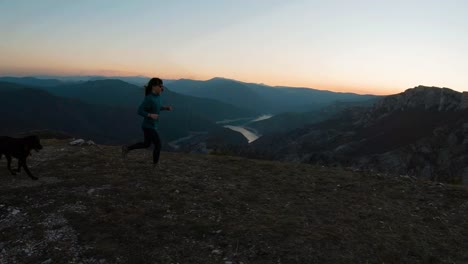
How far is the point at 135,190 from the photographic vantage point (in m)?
12.1

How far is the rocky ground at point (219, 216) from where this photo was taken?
8.37 metres

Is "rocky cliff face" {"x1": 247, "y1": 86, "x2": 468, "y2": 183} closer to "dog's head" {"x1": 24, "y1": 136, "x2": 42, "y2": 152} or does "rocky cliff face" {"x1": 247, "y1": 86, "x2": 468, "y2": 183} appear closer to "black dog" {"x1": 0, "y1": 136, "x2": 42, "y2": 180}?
"dog's head" {"x1": 24, "y1": 136, "x2": 42, "y2": 152}

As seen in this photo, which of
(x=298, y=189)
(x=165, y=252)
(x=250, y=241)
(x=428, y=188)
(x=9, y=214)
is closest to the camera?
(x=165, y=252)

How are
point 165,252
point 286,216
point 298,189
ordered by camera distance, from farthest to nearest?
point 298,189, point 286,216, point 165,252

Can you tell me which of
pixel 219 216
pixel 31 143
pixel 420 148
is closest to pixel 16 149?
pixel 31 143

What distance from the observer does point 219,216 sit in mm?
10406

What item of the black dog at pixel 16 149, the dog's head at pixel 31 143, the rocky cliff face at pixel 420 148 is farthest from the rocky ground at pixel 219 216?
the rocky cliff face at pixel 420 148

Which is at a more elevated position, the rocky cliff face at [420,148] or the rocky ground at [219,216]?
the rocky ground at [219,216]

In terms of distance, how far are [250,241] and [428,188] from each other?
8.77 meters

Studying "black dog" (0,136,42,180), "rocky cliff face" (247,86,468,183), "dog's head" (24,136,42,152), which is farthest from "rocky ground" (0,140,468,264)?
"rocky cliff face" (247,86,468,183)

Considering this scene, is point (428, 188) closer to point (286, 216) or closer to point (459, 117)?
point (286, 216)

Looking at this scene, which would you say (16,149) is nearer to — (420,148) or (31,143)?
(31,143)

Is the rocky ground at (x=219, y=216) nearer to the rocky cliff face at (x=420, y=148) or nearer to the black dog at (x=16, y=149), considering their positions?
the black dog at (x=16, y=149)

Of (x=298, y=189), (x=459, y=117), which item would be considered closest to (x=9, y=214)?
(x=298, y=189)
